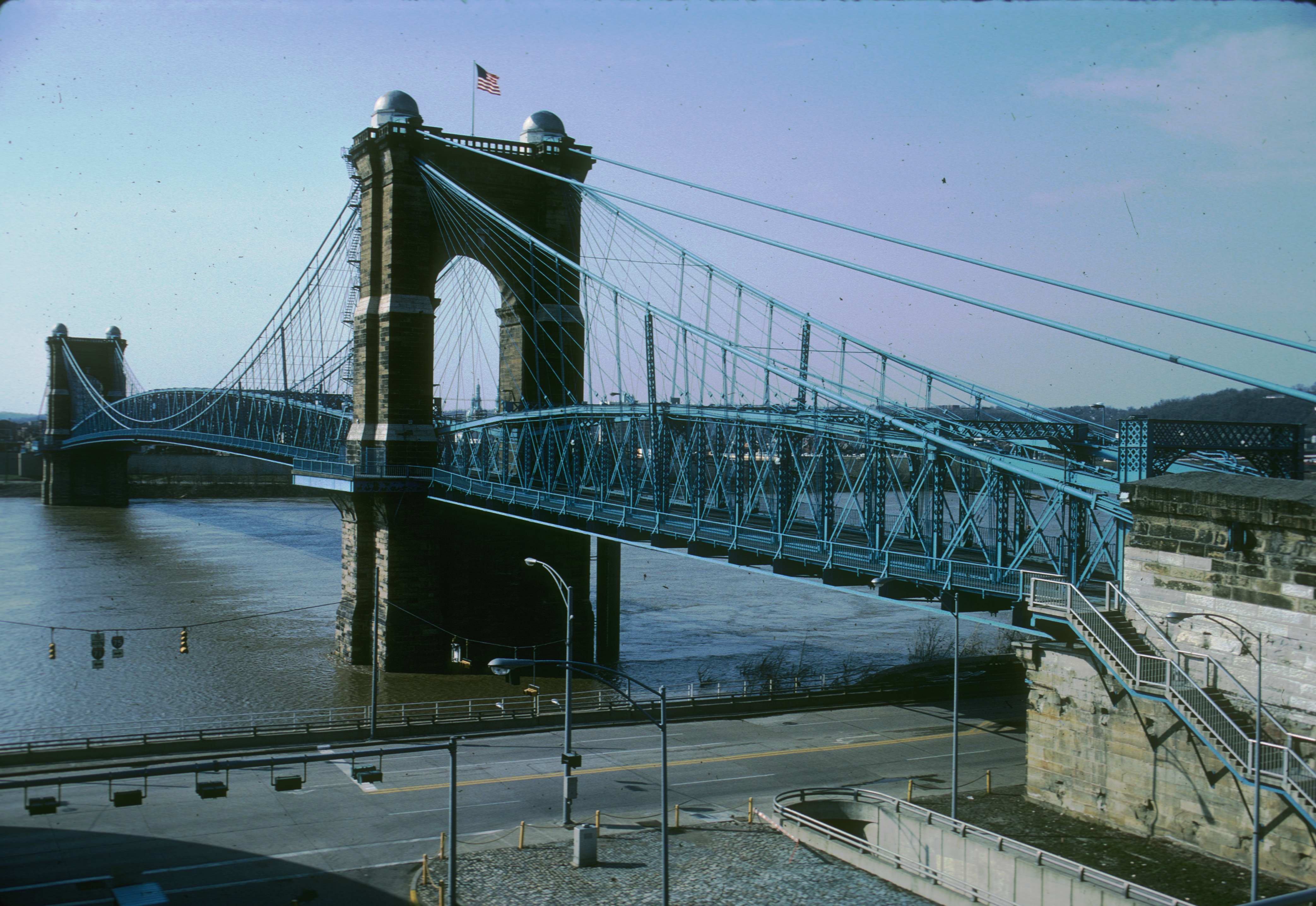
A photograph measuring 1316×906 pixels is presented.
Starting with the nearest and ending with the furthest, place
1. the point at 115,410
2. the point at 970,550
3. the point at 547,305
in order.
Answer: the point at 970,550 → the point at 547,305 → the point at 115,410

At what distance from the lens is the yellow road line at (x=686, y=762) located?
28.6 metres

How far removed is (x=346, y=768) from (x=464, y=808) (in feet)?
16.5

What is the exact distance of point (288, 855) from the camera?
76.5 ft

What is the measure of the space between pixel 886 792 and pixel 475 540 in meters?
24.7

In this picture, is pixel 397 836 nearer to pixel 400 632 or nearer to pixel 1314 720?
pixel 1314 720

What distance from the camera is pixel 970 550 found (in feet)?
114

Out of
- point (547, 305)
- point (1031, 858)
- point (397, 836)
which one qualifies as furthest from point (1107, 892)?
Result: point (547, 305)

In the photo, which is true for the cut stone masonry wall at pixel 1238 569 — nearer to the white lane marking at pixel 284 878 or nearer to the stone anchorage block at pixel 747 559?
the stone anchorage block at pixel 747 559

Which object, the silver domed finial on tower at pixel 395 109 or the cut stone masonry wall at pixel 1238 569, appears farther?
the silver domed finial on tower at pixel 395 109

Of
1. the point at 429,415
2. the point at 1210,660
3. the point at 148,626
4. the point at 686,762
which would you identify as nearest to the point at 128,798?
the point at 686,762

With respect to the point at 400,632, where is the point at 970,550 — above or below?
above

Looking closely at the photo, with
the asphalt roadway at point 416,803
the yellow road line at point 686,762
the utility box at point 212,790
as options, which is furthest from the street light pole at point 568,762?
the utility box at point 212,790

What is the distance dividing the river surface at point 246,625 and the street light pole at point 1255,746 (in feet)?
34.7

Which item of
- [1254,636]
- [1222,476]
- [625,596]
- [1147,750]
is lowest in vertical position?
[625,596]
